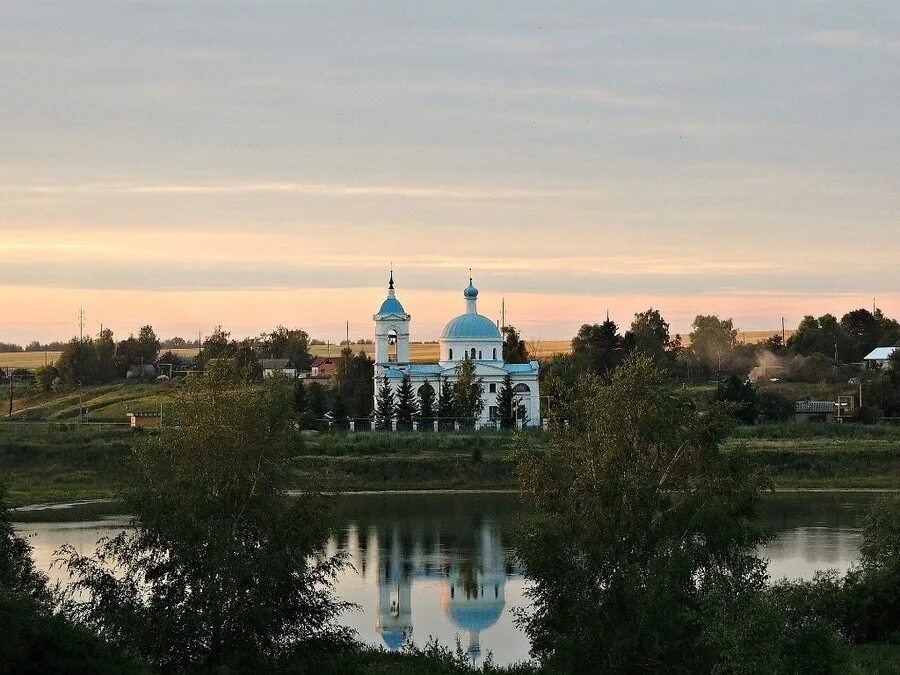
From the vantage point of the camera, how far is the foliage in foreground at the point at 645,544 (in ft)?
91.5

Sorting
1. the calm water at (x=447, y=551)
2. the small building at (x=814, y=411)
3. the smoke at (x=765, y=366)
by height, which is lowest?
the calm water at (x=447, y=551)

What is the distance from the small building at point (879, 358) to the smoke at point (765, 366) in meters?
6.90

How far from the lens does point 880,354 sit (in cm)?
13025

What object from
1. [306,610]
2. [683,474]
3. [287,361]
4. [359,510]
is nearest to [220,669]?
[306,610]

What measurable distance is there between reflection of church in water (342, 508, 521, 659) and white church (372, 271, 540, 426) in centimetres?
4139

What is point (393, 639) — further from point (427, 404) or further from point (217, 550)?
point (427, 404)

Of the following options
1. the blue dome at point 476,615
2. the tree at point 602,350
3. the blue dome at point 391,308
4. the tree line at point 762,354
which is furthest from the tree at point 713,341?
the blue dome at point 476,615

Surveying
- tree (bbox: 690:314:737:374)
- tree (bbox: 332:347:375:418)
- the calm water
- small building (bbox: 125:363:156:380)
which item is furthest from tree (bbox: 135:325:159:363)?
the calm water

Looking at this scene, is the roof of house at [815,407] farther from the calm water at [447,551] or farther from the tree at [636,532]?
the tree at [636,532]

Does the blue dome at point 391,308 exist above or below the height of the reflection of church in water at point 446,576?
above

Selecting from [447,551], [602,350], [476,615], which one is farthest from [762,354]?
[476,615]

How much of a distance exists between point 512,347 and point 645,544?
83.5m

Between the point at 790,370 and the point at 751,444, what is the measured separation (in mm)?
46523

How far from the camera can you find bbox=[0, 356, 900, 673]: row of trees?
29234 millimetres
